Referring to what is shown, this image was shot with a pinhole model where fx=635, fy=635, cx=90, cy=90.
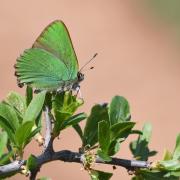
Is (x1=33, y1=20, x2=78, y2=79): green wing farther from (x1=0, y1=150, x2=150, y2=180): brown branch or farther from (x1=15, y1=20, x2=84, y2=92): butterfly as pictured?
(x1=0, y1=150, x2=150, y2=180): brown branch

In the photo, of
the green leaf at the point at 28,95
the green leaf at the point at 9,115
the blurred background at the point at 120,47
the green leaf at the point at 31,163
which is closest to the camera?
the green leaf at the point at 31,163

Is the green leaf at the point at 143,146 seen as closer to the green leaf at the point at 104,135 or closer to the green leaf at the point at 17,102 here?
the green leaf at the point at 104,135

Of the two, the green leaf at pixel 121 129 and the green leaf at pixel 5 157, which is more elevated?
the green leaf at pixel 121 129

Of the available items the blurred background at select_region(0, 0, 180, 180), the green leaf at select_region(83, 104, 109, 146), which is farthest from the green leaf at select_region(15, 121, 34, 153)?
the blurred background at select_region(0, 0, 180, 180)

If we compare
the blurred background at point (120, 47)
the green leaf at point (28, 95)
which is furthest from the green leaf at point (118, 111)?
the blurred background at point (120, 47)

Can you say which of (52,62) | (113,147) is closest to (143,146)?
(113,147)

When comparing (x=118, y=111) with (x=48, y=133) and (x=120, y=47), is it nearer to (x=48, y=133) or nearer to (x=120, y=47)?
(x=48, y=133)

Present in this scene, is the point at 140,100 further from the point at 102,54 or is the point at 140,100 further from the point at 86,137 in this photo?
the point at 86,137

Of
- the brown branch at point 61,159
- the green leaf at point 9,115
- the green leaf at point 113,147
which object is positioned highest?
the green leaf at point 9,115
